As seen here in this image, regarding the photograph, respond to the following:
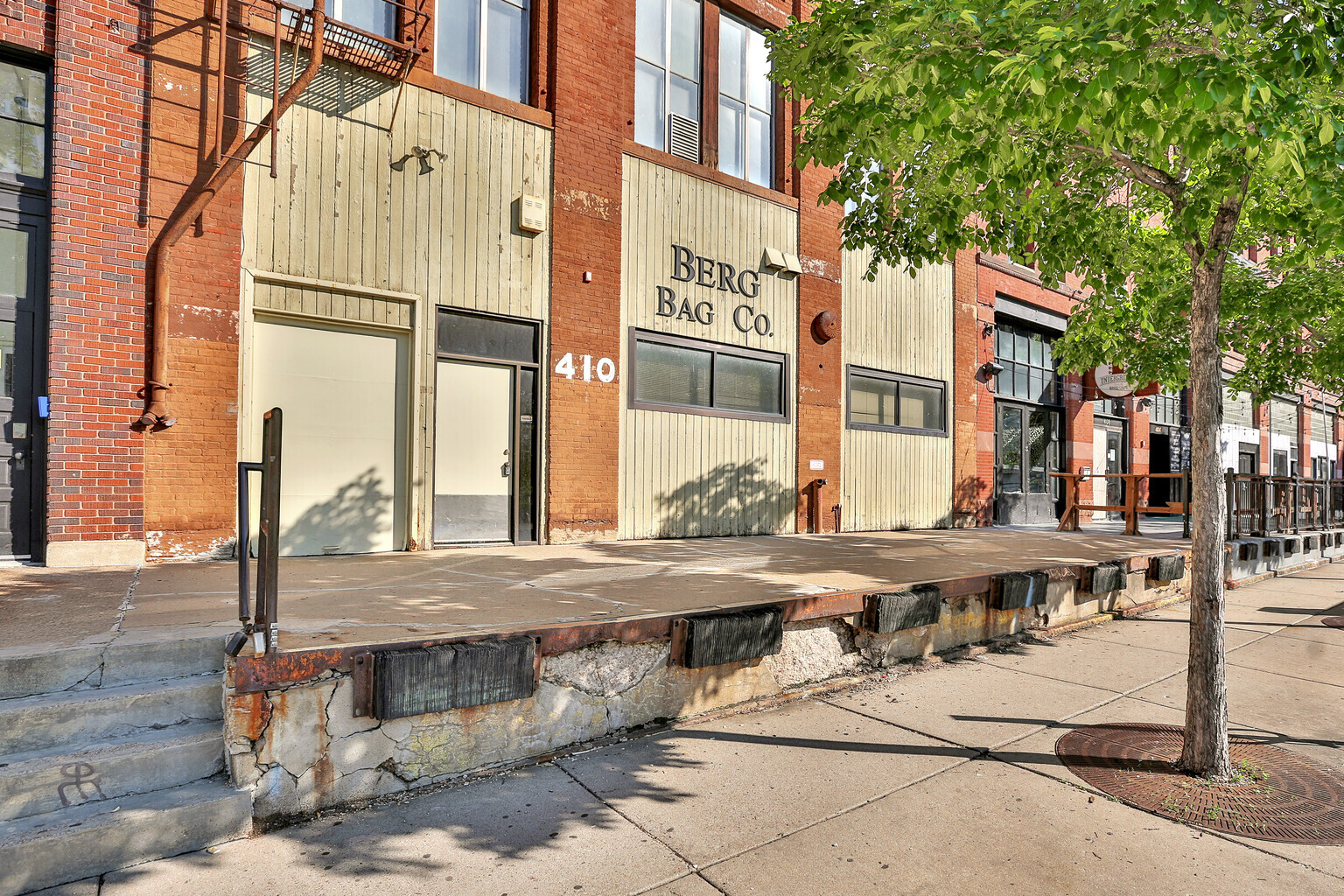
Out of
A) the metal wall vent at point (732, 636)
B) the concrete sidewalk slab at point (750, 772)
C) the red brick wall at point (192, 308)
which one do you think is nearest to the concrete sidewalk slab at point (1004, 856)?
the concrete sidewalk slab at point (750, 772)

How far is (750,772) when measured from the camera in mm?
4074

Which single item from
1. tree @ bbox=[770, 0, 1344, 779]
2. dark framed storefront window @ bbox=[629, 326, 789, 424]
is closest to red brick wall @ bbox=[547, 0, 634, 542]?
dark framed storefront window @ bbox=[629, 326, 789, 424]

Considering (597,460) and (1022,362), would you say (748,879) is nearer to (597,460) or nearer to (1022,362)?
(597,460)

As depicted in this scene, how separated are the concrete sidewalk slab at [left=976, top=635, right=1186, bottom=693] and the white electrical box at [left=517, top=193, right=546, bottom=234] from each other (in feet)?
21.4

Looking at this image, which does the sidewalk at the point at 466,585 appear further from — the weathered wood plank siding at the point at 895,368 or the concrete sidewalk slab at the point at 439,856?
the weathered wood plank siding at the point at 895,368

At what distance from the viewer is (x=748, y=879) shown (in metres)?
3.03

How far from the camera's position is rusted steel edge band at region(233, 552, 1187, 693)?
3377 mm

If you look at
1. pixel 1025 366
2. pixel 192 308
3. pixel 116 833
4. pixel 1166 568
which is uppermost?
pixel 1025 366

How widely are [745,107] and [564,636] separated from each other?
967 centimetres

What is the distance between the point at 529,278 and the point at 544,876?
7.22m

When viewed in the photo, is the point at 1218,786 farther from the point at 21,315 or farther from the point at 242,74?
the point at 242,74

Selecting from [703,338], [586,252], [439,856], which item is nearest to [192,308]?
[586,252]

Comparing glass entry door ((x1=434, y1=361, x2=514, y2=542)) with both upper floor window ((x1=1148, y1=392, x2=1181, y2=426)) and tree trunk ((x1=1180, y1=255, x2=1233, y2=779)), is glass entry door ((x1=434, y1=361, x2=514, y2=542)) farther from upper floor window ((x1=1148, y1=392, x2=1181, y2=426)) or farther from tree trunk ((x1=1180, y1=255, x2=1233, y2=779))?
upper floor window ((x1=1148, y1=392, x2=1181, y2=426))

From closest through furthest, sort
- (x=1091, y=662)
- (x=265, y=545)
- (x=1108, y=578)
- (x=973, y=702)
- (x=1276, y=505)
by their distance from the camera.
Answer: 1. (x=265, y=545)
2. (x=973, y=702)
3. (x=1091, y=662)
4. (x=1108, y=578)
5. (x=1276, y=505)
